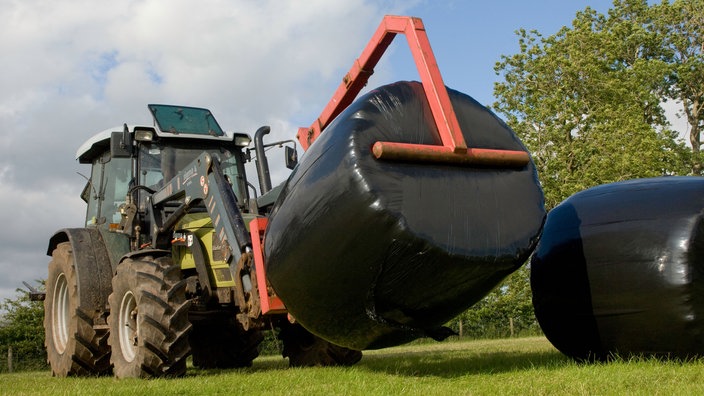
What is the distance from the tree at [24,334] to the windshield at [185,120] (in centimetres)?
942

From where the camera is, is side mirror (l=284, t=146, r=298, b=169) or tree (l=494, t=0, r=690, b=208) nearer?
side mirror (l=284, t=146, r=298, b=169)

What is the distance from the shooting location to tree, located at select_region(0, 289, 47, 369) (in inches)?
644

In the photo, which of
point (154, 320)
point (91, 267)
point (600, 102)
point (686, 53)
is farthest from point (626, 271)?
point (686, 53)

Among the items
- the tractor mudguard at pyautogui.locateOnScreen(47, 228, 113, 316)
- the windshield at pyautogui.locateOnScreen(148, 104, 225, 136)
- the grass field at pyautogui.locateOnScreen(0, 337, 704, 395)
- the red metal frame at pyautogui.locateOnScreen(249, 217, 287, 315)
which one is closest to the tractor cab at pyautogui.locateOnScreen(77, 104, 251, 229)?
the windshield at pyautogui.locateOnScreen(148, 104, 225, 136)

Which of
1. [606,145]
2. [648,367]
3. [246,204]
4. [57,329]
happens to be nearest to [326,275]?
[648,367]

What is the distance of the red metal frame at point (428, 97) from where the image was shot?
464 cm

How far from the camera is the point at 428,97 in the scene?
4.98 meters

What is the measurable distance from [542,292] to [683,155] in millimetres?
20196

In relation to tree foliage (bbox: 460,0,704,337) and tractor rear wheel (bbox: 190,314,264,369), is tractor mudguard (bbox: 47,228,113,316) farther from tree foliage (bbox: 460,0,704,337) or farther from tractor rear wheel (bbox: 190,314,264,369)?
tree foliage (bbox: 460,0,704,337)

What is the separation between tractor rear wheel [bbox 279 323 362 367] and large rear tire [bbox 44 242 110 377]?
1.94 metres

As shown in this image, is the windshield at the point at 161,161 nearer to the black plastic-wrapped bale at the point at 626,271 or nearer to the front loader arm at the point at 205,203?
the front loader arm at the point at 205,203

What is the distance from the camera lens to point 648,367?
562 centimetres

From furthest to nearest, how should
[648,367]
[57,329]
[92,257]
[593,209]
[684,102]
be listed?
[684,102]
[57,329]
[92,257]
[593,209]
[648,367]

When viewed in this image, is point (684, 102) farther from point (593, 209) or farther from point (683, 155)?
point (593, 209)
